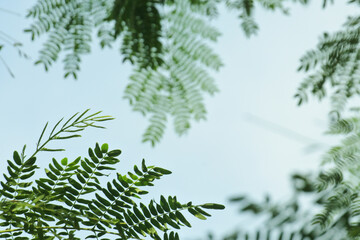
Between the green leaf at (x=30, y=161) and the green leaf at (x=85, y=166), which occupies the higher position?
the green leaf at (x=85, y=166)

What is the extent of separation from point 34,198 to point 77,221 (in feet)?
0.40

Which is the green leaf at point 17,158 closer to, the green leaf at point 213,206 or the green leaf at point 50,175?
the green leaf at point 50,175

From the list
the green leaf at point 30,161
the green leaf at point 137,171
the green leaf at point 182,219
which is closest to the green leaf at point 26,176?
the green leaf at point 30,161

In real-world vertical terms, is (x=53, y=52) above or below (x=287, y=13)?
below

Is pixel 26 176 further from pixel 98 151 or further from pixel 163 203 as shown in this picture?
pixel 163 203

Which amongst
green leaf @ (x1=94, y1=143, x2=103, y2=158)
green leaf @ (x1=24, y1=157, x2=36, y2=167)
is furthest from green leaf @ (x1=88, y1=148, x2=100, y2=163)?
green leaf @ (x1=24, y1=157, x2=36, y2=167)

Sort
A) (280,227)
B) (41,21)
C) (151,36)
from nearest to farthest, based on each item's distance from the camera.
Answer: (280,227), (151,36), (41,21)

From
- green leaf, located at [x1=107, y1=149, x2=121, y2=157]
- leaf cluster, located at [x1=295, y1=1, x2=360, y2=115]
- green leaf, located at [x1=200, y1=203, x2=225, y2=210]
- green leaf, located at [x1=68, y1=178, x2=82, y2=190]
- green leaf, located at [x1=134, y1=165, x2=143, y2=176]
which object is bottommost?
green leaf, located at [x1=68, y1=178, x2=82, y2=190]

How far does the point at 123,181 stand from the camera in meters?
1.18

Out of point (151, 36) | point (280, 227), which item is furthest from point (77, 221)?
point (151, 36)

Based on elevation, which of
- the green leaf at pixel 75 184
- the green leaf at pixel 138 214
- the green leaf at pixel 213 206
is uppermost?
the green leaf at pixel 213 206

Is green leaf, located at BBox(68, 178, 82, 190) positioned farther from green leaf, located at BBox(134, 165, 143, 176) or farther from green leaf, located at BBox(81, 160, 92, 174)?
green leaf, located at BBox(134, 165, 143, 176)

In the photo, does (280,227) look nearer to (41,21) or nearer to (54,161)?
(54,161)

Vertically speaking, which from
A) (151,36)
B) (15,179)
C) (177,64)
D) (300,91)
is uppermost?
(177,64)
